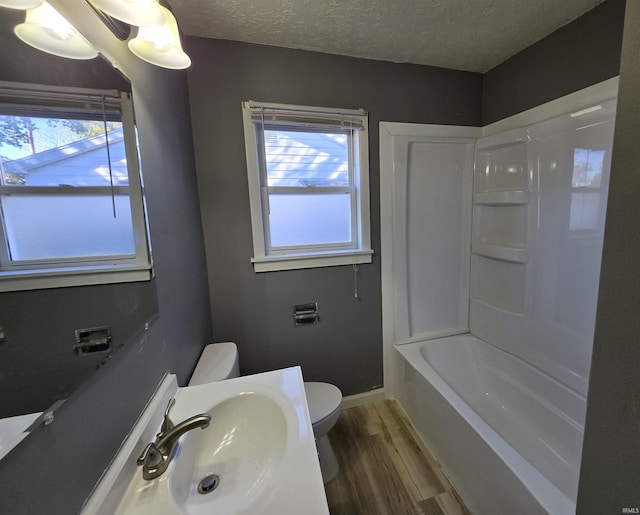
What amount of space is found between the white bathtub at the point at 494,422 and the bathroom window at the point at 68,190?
5.18 ft

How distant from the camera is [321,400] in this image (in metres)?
1.51

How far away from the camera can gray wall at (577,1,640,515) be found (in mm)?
517

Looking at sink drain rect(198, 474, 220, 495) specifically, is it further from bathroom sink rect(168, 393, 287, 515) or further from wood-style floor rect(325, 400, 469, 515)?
wood-style floor rect(325, 400, 469, 515)

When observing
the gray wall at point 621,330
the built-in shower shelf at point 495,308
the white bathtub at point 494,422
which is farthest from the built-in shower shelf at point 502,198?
the gray wall at point 621,330

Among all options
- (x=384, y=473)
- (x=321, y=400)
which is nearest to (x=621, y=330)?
(x=321, y=400)

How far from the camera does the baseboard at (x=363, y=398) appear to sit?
1.96 m

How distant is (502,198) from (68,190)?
84.2 inches

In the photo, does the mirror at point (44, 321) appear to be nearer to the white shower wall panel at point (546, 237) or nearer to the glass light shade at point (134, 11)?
the glass light shade at point (134, 11)

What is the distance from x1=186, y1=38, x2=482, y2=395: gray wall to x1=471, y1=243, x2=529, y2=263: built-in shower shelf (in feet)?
2.64

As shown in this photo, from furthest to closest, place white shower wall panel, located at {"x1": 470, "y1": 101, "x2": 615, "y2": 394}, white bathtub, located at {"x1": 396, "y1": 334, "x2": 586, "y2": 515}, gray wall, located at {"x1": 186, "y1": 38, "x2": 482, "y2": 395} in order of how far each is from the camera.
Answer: gray wall, located at {"x1": 186, "y1": 38, "x2": 482, "y2": 395} → white shower wall panel, located at {"x1": 470, "y1": 101, "x2": 615, "y2": 394} → white bathtub, located at {"x1": 396, "y1": 334, "x2": 586, "y2": 515}

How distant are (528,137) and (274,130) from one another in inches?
61.1

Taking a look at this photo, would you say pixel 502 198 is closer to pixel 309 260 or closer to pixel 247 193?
pixel 309 260

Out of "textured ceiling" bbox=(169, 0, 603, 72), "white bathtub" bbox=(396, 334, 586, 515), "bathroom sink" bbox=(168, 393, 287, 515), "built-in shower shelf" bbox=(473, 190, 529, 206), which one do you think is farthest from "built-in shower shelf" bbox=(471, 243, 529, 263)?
"bathroom sink" bbox=(168, 393, 287, 515)

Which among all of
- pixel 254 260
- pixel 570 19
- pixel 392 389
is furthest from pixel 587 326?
pixel 254 260
